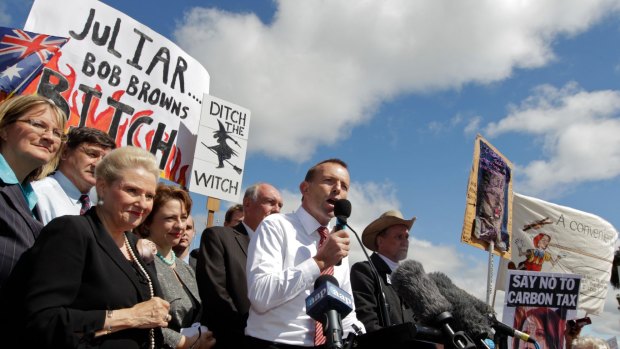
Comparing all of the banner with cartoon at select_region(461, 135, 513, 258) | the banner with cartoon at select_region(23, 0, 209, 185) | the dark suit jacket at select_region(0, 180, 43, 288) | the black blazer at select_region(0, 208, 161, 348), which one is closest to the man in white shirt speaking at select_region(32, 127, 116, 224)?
the dark suit jacket at select_region(0, 180, 43, 288)

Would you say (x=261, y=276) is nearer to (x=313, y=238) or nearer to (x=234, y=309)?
(x=313, y=238)

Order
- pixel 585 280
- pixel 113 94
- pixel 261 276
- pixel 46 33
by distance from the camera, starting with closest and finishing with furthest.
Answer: pixel 261 276 < pixel 46 33 < pixel 113 94 < pixel 585 280

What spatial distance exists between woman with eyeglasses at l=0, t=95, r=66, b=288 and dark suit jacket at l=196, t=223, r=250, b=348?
53.6 inches

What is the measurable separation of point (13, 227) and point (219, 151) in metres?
4.72

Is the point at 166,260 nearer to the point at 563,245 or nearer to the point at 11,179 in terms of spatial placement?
the point at 11,179

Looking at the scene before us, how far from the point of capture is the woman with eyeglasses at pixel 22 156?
2451 millimetres

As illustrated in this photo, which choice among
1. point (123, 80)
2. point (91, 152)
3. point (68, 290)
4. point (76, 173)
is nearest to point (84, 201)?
point (76, 173)

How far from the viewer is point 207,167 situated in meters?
6.97

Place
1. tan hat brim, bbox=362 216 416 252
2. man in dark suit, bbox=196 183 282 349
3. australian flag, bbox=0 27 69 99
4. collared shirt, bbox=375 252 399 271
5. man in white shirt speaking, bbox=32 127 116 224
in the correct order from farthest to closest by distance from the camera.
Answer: tan hat brim, bbox=362 216 416 252, collared shirt, bbox=375 252 399 271, australian flag, bbox=0 27 69 99, man in dark suit, bbox=196 183 282 349, man in white shirt speaking, bbox=32 127 116 224

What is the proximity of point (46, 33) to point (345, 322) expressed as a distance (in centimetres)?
435

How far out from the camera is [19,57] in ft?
16.1

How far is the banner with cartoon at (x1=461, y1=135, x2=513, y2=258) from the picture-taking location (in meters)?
8.10

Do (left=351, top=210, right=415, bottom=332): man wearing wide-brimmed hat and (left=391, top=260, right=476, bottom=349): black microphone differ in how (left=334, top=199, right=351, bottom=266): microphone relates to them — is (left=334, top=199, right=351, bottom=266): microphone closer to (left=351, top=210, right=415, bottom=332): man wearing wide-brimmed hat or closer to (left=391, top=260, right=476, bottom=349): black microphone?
(left=391, top=260, right=476, bottom=349): black microphone

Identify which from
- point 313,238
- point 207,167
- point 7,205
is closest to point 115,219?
point 7,205
